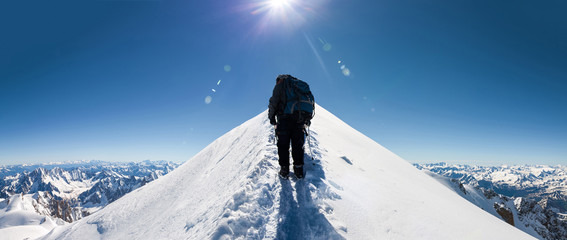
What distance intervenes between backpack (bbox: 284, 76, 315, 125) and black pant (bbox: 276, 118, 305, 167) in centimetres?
23

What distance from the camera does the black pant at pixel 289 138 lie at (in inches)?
222

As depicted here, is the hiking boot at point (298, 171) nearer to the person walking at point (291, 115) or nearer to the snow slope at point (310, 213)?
the person walking at point (291, 115)

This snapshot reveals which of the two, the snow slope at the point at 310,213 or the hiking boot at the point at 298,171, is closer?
the snow slope at the point at 310,213

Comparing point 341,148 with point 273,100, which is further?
point 341,148

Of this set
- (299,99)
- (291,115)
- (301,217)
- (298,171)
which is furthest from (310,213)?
(299,99)

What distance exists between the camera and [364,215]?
457 centimetres

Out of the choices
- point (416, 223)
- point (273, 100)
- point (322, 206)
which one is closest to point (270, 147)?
point (273, 100)

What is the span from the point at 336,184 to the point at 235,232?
293 centimetres

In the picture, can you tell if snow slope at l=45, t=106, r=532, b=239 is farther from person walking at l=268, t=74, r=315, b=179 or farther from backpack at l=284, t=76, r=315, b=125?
backpack at l=284, t=76, r=315, b=125

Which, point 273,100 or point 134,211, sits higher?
point 273,100

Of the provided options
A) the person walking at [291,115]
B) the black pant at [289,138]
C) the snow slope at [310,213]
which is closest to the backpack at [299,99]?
the person walking at [291,115]

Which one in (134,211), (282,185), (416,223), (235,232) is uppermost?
(282,185)

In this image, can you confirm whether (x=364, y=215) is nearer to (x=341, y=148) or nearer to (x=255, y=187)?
(x=255, y=187)

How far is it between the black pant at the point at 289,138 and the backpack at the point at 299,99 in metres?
0.23
